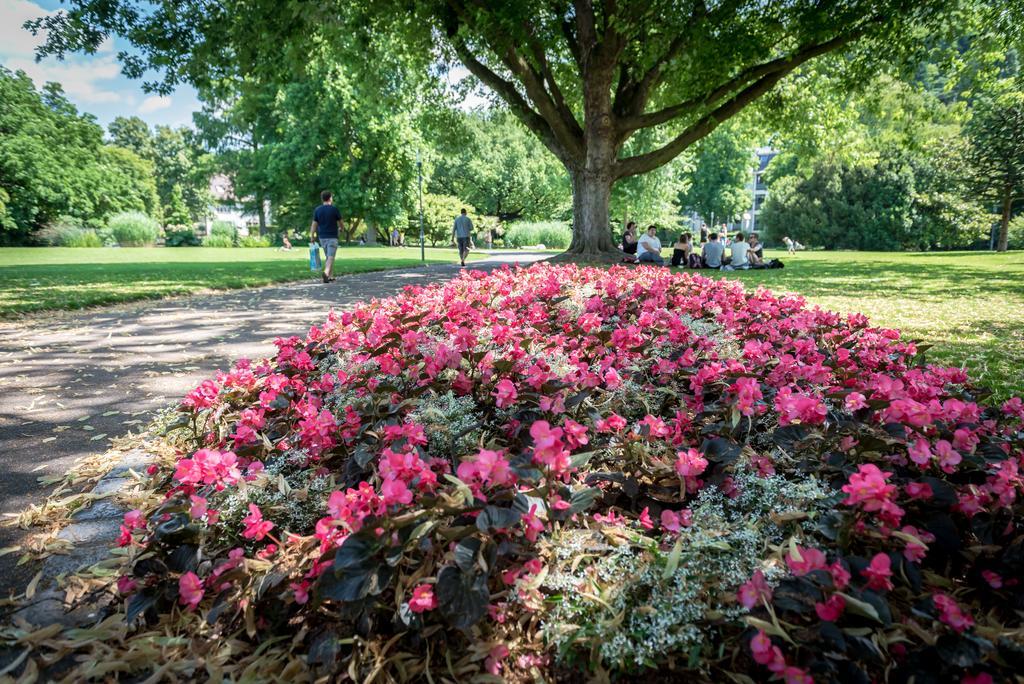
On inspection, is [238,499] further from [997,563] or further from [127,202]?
[127,202]

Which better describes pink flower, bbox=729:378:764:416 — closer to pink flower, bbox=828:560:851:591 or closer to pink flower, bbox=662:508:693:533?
pink flower, bbox=662:508:693:533

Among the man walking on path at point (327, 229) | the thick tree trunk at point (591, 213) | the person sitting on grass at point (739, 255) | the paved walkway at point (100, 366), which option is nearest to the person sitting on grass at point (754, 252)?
the person sitting on grass at point (739, 255)

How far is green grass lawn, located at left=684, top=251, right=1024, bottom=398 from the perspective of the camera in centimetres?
404

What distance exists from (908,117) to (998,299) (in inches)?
404

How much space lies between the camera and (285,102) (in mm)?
36562

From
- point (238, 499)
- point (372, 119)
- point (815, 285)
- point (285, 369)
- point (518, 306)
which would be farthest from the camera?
point (372, 119)

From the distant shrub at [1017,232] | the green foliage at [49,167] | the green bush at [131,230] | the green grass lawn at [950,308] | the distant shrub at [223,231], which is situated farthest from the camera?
the distant shrub at [223,231]

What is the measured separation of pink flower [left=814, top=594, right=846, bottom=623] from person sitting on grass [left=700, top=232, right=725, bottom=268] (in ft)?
50.4

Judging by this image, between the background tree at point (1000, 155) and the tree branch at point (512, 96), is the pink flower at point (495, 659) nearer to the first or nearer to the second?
the tree branch at point (512, 96)

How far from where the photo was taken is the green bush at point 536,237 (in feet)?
143

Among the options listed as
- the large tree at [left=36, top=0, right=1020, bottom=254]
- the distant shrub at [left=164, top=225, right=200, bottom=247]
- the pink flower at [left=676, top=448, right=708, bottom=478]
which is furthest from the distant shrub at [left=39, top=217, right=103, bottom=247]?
the pink flower at [left=676, top=448, right=708, bottom=478]

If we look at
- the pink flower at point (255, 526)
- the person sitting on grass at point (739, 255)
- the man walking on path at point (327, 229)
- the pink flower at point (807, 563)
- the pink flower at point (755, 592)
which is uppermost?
the man walking on path at point (327, 229)

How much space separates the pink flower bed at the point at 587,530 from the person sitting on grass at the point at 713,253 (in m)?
13.9

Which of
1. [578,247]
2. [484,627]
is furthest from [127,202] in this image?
[484,627]
